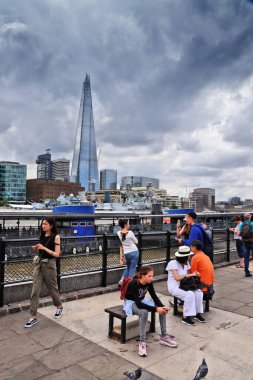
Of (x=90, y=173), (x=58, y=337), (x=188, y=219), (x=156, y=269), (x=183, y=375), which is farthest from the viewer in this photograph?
(x=90, y=173)

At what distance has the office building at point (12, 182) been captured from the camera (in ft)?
525

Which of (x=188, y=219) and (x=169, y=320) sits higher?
(x=188, y=219)

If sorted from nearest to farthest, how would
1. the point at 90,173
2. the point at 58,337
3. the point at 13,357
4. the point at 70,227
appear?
the point at 13,357 < the point at 58,337 < the point at 70,227 < the point at 90,173

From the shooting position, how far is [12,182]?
531ft

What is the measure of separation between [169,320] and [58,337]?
2078 mm

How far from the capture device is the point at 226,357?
15.6 ft

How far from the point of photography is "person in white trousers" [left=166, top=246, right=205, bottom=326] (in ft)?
19.7

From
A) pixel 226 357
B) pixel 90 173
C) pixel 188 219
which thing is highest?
pixel 90 173

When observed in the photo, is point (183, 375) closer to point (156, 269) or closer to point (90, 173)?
point (156, 269)

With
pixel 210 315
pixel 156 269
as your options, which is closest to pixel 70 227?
pixel 156 269

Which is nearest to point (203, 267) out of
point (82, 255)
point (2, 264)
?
point (82, 255)

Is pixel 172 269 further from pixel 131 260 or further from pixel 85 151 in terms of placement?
pixel 85 151

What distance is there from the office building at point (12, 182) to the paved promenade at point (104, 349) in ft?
522

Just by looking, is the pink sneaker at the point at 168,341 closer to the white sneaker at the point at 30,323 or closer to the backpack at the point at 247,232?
the white sneaker at the point at 30,323
